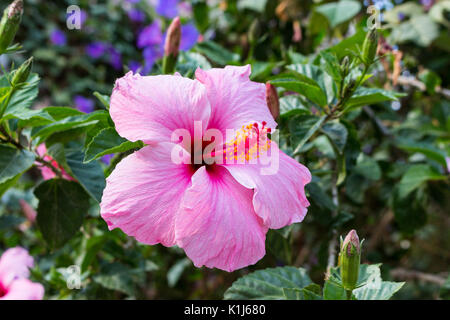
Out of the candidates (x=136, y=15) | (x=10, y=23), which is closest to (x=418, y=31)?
(x=10, y=23)

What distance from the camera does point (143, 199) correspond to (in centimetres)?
77

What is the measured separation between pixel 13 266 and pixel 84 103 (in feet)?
7.56

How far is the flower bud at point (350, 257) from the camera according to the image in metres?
0.84

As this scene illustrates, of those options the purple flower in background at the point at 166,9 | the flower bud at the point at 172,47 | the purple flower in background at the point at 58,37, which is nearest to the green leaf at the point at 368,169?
the flower bud at the point at 172,47

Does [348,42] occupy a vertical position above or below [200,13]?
below

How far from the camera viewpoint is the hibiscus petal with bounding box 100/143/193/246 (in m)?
0.77

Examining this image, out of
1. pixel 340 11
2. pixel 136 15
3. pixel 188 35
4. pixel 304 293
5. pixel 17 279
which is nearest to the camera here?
pixel 304 293

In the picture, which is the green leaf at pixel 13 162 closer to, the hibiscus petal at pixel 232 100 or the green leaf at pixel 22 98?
the green leaf at pixel 22 98

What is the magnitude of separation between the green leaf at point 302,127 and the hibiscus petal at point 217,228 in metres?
0.29

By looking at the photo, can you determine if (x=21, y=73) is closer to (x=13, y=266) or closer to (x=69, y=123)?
(x=69, y=123)

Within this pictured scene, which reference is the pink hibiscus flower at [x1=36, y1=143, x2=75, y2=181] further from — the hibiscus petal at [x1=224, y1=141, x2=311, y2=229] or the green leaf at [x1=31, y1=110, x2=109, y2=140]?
the hibiscus petal at [x1=224, y1=141, x2=311, y2=229]

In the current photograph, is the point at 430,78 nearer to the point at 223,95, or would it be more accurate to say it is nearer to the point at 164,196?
the point at 223,95
